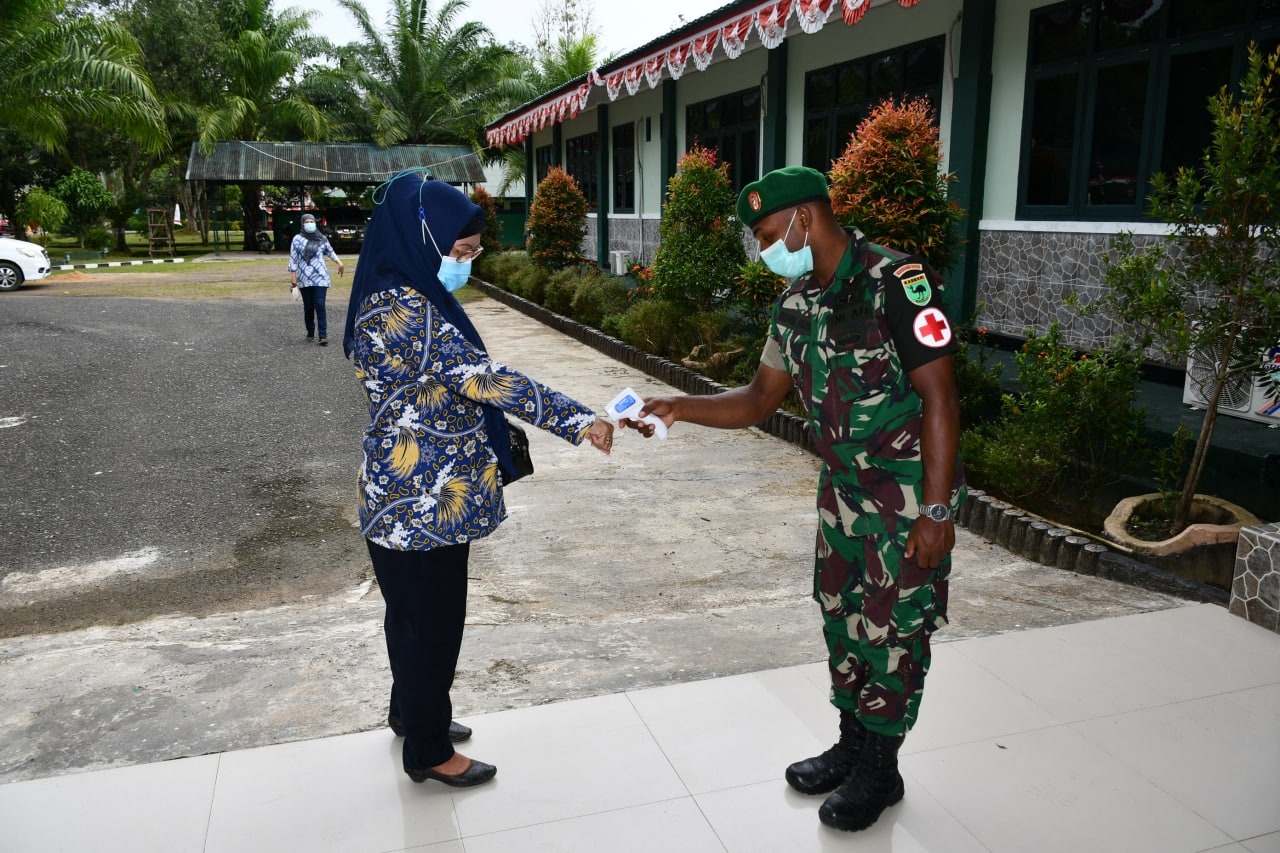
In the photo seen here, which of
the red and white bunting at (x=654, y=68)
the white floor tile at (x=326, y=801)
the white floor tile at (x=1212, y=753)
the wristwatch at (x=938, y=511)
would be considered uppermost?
the red and white bunting at (x=654, y=68)

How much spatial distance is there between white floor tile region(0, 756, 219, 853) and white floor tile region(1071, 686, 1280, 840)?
2.71 m

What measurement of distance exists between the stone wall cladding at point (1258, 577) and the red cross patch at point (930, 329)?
2.37 meters

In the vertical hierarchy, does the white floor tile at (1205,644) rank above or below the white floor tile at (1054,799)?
above

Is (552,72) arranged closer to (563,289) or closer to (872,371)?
(563,289)

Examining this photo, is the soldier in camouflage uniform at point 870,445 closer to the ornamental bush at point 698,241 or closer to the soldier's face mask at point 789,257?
the soldier's face mask at point 789,257

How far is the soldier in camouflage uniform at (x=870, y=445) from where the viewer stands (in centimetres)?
235

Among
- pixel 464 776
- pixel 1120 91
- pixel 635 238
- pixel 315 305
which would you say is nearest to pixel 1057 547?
pixel 464 776

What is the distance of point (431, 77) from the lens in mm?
32906

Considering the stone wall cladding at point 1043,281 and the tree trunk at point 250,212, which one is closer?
the stone wall cladding at point 1043,281

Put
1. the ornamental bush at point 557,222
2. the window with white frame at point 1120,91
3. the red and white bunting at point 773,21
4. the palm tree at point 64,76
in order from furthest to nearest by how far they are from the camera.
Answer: the palm tree at point 64,76 < the ornamental bush at point 557,222 < the red and white bunting at point 773,21 < the window with white frame at point 1120,91

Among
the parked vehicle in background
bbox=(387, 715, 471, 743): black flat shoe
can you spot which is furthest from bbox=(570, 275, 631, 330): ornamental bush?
the parked vehicle in background

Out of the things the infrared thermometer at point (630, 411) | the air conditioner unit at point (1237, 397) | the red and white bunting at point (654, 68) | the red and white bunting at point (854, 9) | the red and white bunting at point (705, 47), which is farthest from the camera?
the red and white bunting at point (654, 68)

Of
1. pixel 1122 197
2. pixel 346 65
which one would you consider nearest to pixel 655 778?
pixel 1122 197

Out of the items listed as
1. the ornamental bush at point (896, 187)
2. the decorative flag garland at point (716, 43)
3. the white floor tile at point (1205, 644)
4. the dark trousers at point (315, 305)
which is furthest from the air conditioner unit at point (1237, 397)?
the dark trousers at point (315, 305)
